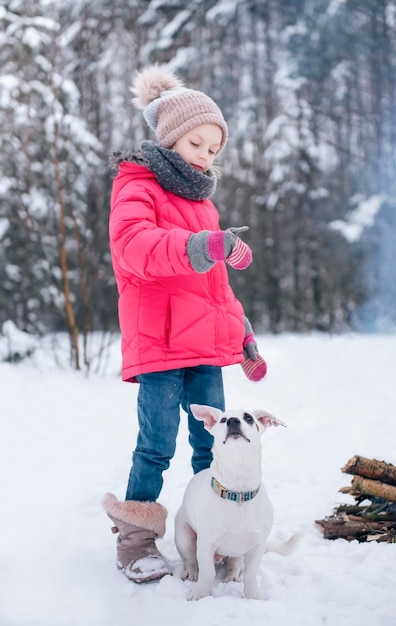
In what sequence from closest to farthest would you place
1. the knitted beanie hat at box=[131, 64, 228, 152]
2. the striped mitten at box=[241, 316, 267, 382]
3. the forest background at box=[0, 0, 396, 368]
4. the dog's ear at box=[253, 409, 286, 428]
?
the dog's ear at box=[253, 409, 286, 428] < the knitted beanie hat at box=[131, 64, 228, 152] < the striped mitten at box=[241, 316, 267, 382] < the forest background at box=[0, 0, 396, 368]

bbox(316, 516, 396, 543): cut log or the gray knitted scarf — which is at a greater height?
the gray knitted scarf

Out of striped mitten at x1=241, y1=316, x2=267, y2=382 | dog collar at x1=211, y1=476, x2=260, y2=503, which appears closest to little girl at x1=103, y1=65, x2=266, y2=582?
striped mitten at x1=241, y1=316, x2=267, y2=382

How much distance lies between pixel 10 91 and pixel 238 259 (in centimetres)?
953

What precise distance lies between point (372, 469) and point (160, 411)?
117cm

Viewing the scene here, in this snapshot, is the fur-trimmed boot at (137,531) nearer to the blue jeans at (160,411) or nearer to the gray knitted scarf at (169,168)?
the blue jeans at (160,411)

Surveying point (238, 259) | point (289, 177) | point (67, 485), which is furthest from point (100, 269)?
point (289, 177)

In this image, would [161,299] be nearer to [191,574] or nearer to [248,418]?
[248,418]

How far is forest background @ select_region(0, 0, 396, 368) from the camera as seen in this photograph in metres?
10.8

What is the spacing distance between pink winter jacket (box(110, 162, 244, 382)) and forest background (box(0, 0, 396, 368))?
279 inches

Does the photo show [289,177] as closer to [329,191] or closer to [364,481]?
[329,191]

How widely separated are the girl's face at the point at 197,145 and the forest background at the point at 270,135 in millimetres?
7081

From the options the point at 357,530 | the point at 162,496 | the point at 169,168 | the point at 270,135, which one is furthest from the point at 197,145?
the point at 270,135

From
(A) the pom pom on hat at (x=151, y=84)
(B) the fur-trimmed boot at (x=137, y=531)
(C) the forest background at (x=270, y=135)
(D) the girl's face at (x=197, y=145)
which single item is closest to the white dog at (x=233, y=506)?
(B) the fur-trimmed boot at (x=137, y=531)

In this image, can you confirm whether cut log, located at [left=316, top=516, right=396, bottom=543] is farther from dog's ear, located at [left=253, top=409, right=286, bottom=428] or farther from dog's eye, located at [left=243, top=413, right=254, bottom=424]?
dog's eye, located at [left=243, top=413, right=254, bottom=424]
